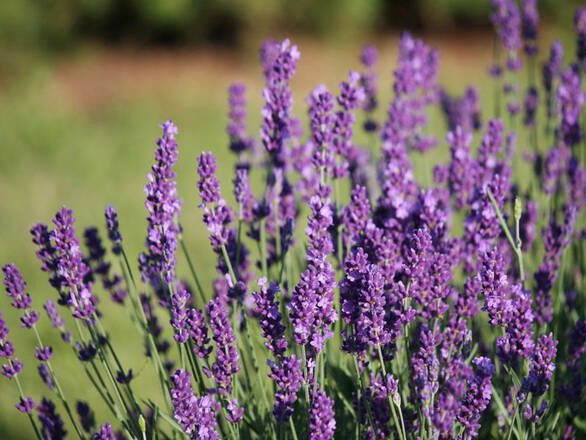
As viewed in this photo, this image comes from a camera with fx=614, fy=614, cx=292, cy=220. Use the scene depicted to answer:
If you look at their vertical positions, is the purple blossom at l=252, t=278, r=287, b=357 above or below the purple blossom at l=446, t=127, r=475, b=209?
below

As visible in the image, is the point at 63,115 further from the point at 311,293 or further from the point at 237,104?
the point at 311,293

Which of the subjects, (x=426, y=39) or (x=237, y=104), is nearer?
(x=237, y=104)

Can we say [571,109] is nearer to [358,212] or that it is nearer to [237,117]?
[358,212]

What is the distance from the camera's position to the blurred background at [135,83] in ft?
14.3

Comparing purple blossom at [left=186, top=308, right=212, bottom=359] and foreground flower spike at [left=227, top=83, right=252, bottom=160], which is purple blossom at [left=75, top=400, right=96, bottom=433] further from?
foreground flower spike at [left=227, top=83, right=252, bottom=160]

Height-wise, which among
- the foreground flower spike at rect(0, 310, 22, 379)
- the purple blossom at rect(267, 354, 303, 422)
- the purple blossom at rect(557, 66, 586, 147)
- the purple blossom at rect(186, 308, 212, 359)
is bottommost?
the purple blossom at rect(267, 354, 303, 422)

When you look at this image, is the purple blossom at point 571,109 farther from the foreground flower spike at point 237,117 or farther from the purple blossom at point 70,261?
the purple blossom at point 70,261

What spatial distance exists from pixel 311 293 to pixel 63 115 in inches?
267

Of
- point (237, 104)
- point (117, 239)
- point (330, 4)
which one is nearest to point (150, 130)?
point (330, 4)

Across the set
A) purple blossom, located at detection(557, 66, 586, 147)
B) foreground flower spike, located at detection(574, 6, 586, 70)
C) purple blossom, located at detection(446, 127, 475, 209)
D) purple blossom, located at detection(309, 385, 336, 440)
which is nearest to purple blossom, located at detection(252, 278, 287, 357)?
purple blossom, located at detection(309, 385, 336, 440)

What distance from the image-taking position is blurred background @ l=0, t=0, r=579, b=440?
4.36 meters

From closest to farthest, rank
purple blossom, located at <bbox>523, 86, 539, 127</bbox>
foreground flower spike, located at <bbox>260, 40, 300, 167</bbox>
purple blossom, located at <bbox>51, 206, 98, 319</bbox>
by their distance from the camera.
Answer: purple blossom, located at <bbox>51, 206, 98, 319</bbox>, foreground flower spike, located at <bbox>260, 40, 300, 167</bbox>, purple blossom, located at <bbox>523, 86, 539, 127</bbox>

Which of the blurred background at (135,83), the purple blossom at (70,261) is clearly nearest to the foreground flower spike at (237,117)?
the purple blossom at (70,261)

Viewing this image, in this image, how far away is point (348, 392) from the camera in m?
1.80
